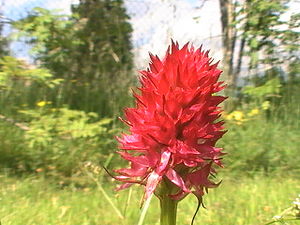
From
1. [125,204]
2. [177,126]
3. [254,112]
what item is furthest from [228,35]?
[177,126]

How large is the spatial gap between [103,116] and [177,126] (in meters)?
3.92

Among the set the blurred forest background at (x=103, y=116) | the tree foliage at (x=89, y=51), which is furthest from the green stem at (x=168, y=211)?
the tree foliage at (x=89, y=51)

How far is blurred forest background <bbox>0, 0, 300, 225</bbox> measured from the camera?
2.75 metres

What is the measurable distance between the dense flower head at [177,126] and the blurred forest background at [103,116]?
85 cm

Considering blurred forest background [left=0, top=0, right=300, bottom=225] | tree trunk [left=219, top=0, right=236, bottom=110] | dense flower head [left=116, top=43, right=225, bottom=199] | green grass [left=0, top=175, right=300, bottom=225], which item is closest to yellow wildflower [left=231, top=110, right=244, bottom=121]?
blurred forest background [left=0, top=0, right=300, bottom=225]

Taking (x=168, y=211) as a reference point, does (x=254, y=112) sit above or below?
below

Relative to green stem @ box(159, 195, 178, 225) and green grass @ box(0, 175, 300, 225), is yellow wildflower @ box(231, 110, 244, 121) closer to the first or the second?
green grass @ box(0, 175, 300, 225)

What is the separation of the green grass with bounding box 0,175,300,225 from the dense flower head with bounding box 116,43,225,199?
123 cm

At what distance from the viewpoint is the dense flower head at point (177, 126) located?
805 millimetres

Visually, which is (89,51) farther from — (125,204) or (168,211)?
(168,211)

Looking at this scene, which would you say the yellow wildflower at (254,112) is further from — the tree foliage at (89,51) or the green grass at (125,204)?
the tree foliage at (89,51)

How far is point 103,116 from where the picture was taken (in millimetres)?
4711

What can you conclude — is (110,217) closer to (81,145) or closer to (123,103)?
(81,145)

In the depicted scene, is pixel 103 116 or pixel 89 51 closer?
pixel 103 116
